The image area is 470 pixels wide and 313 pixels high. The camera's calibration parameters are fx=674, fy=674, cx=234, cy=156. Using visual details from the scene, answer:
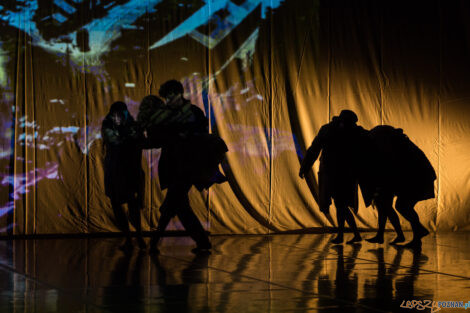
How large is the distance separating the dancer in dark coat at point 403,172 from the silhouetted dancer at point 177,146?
159 cm

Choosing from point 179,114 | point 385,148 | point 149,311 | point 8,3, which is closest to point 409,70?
point 385,148

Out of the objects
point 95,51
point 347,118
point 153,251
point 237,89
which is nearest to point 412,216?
point 347,118

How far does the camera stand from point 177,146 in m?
5.34

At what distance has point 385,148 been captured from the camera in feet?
19.9

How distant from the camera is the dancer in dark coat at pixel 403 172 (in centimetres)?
596

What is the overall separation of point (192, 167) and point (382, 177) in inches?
72.3

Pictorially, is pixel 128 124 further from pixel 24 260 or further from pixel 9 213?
pixel 9 213

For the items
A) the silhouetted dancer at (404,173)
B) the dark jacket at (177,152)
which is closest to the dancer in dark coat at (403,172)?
the silhouetted dancer at (404,173)

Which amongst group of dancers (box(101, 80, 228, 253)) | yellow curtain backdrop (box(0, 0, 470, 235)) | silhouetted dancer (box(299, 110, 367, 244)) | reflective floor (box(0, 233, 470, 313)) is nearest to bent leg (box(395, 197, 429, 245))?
reflective floor (box(0, 233, 470, 313))

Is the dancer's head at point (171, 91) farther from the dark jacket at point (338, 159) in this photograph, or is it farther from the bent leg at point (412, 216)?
the bent leg at point (412, 216)

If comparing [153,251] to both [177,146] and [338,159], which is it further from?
[338,159]

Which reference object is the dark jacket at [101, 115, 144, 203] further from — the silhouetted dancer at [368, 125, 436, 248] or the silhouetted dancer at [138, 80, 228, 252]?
the silhouetted dancer at [368, 125, 436, 248]

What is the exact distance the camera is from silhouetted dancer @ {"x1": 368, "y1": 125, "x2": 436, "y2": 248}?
596 centimetres

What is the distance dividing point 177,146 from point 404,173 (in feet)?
6.79
